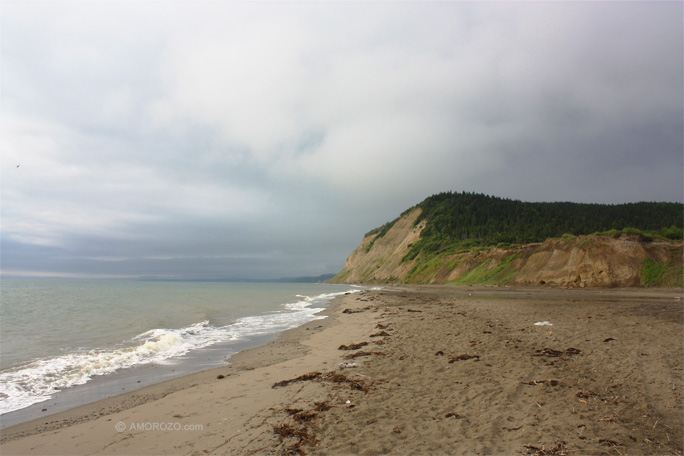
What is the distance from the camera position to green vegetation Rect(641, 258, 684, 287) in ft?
107

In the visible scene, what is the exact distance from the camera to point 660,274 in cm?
3400

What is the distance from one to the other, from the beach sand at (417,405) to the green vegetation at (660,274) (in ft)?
106

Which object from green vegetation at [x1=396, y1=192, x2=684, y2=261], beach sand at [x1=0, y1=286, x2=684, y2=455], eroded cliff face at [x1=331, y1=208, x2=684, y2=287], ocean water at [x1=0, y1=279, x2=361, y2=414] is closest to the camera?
beach sand at [x1=0, y1=286, x2=684, y2=455]

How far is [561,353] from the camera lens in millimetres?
8492

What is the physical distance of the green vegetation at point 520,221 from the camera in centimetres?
8593

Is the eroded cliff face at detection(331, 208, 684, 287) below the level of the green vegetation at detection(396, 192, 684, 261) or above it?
below

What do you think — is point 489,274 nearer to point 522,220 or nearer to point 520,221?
point 520,221

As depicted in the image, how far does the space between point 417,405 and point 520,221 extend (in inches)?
4219

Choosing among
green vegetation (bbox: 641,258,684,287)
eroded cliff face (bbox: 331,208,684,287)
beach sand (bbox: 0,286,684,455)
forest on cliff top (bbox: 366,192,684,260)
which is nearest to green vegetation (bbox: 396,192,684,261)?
forest on cliff top (bbox: 366,192,684,260)

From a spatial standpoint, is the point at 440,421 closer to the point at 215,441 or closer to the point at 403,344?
the point at 215,441

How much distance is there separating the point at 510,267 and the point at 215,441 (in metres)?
54.4

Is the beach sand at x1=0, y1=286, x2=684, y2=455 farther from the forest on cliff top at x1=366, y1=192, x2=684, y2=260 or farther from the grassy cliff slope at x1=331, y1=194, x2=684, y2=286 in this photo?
the forest on cliff top at x1=366, y1=192, x2=684, y2=260

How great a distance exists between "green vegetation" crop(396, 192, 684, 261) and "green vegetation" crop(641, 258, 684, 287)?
3857 centimetres

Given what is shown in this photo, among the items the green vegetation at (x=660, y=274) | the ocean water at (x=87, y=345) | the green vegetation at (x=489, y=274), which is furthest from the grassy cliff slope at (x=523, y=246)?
the ocean water at (x=87, y=345)
